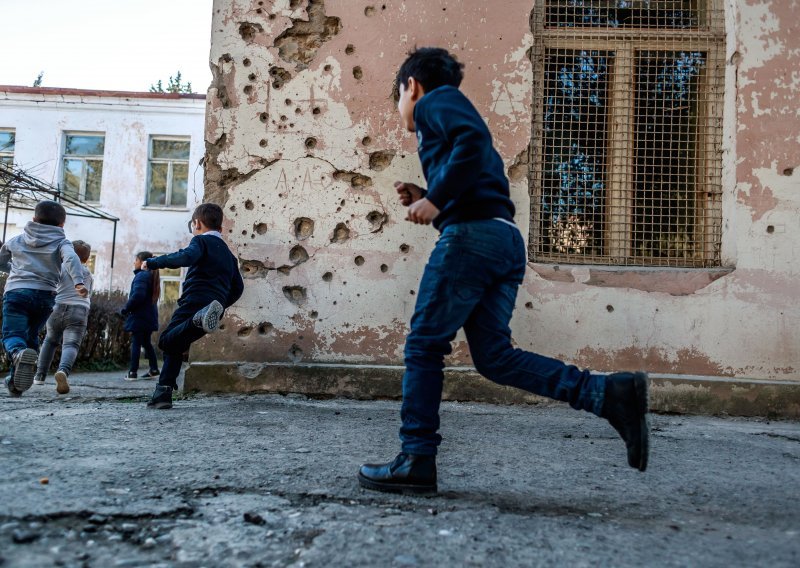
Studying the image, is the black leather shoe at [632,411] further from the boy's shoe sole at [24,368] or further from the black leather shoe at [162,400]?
the boy's shoe sole at [24,368]

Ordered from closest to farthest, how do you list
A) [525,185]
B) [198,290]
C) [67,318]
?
[198,290] < [525,185] < [67,318]

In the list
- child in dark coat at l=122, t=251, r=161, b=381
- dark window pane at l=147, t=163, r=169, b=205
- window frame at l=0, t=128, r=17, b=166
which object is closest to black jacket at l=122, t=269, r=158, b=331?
child in dark coat at l=122, t=251, r=161, b=381

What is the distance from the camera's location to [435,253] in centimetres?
223

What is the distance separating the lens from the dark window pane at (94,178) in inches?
691

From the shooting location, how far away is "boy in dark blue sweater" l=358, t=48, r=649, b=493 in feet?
6.87

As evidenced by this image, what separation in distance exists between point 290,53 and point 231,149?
84 cm

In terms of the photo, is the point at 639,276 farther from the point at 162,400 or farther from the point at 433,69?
the point at 162,400

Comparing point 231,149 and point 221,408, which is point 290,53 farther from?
point 221,408

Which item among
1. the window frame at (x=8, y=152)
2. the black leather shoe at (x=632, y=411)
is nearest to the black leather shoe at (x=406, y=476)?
the black leather shoe at (x=632, y=411)

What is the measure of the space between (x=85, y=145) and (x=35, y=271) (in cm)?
1407

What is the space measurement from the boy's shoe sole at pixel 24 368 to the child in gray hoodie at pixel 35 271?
12.3 inches

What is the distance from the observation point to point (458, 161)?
210 cm

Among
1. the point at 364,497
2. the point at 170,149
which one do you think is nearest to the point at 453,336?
the point at 364,497

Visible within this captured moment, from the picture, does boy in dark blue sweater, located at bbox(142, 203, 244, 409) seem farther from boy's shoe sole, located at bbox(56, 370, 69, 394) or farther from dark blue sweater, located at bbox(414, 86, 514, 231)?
dark blue sweater, located at bbox(414, 86, 514, 231)
